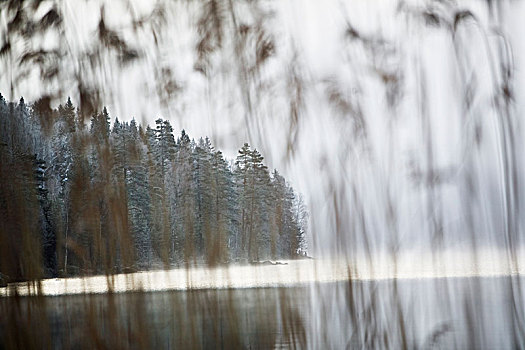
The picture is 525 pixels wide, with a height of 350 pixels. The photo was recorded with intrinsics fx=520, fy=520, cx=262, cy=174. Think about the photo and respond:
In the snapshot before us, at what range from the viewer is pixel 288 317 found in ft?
3.71

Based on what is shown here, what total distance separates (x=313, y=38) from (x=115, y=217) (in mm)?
675

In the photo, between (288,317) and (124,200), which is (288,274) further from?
(124,200)

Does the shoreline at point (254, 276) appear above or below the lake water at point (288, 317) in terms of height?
above

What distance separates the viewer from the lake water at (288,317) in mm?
938

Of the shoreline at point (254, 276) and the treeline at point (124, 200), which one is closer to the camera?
the shoreline at point (254, 276)

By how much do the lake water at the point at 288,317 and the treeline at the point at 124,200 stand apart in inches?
3.6

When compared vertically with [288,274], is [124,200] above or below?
above

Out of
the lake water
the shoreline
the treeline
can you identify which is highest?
the treeline

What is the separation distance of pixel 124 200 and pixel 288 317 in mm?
519

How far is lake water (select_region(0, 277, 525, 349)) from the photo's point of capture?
938mm

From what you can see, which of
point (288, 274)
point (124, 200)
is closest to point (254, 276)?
point (288, 274)

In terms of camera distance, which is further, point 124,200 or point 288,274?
point 124,200

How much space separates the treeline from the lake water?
9 centimetres

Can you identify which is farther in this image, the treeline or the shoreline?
the treeline
